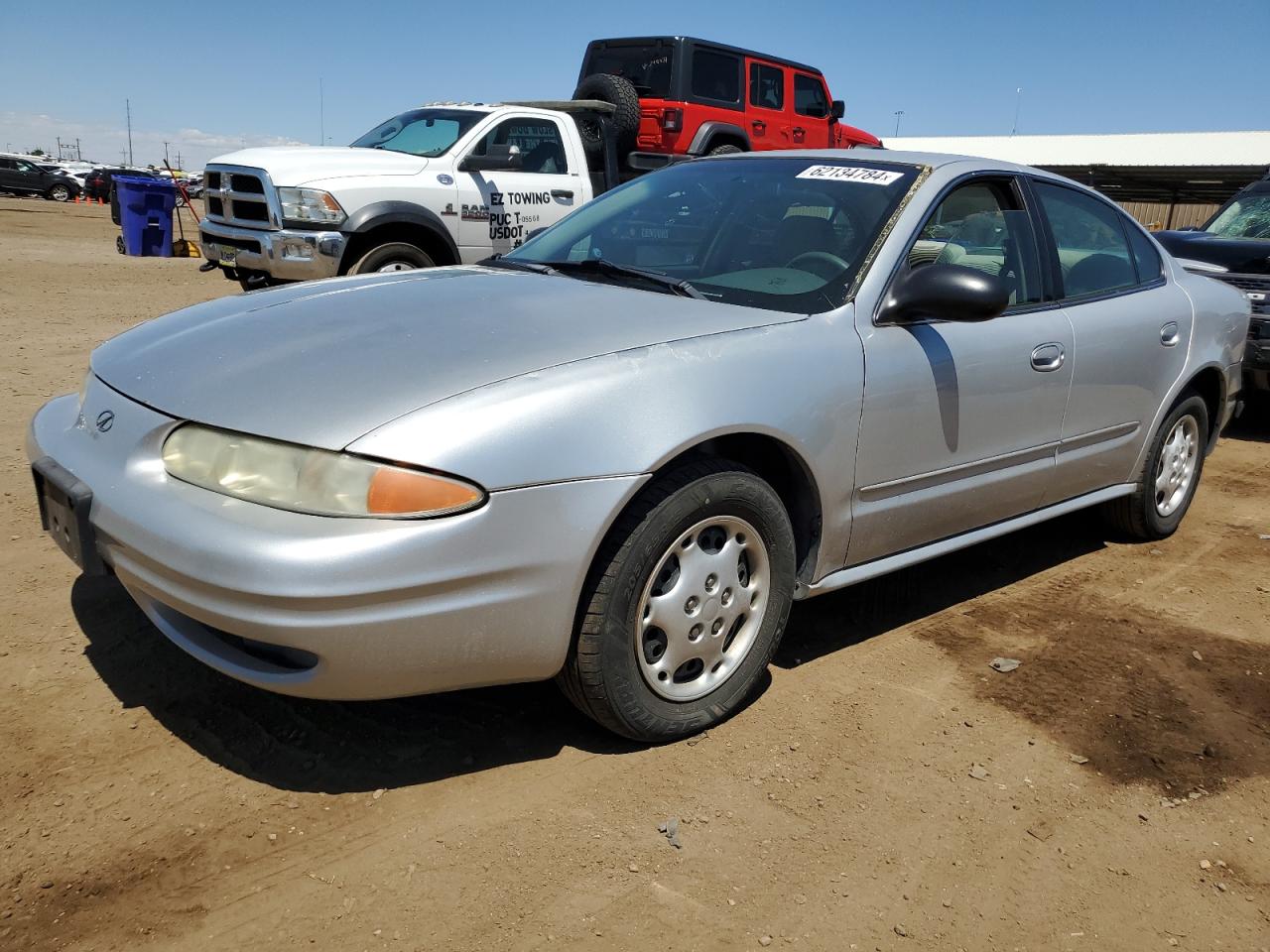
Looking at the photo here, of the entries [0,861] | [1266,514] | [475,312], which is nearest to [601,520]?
[475,312]

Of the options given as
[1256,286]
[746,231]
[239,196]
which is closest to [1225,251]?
[1256,286]

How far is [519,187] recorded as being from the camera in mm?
9305

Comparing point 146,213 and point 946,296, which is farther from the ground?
point 946,296

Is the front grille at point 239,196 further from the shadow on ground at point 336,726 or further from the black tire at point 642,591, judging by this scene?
the black tire at point 642,591

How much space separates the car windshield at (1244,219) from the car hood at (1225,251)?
230mm

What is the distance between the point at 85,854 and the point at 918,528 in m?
2.48

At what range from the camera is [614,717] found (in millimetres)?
2768

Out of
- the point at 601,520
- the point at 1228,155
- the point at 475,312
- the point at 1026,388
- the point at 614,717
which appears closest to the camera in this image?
the point at 601,520

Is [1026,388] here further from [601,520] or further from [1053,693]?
[601,520]

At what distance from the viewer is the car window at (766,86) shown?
13.7m

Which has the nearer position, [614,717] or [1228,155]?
[614,717]

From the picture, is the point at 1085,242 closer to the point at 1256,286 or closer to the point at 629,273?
the point at 629,273

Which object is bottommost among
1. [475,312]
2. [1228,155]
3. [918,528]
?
[918,528]

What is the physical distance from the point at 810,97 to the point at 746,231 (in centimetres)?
1196
